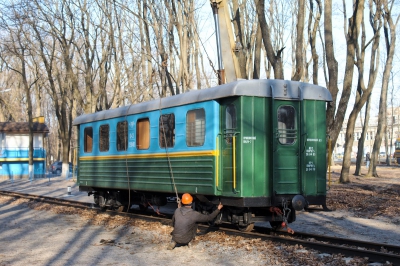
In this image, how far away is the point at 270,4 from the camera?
3600cm

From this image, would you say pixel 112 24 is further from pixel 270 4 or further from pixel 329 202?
pixel 329 202

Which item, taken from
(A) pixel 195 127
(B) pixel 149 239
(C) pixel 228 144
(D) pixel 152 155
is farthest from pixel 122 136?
(C) pixel 228 144

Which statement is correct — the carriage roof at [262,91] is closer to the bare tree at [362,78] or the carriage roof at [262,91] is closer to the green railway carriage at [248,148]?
the green railway carriage at [248,148]

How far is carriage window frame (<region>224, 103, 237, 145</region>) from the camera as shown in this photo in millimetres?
11070

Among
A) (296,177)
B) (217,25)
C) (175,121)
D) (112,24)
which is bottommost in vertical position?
(296,177)

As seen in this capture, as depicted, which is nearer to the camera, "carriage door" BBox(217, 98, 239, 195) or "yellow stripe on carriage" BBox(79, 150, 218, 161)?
"carriage door" BBox(217, 98, 239, 195)

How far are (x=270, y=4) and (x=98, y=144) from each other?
22720 mm

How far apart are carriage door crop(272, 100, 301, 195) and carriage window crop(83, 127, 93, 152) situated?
774cm

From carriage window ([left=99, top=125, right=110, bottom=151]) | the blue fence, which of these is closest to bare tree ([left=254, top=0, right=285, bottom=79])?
carriage window ([left=99, top=125, right=110, bottom=151])

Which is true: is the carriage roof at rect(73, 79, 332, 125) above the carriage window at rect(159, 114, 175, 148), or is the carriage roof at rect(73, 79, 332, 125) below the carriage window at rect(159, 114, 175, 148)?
above

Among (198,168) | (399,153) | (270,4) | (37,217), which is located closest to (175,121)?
(198,168)

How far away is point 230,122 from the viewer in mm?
11180

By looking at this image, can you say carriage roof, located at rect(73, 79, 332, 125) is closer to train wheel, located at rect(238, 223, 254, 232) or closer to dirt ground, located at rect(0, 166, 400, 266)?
train wheel, located at rect(238, 223, 254, 232)

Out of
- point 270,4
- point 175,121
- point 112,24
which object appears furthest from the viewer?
point 270,4
